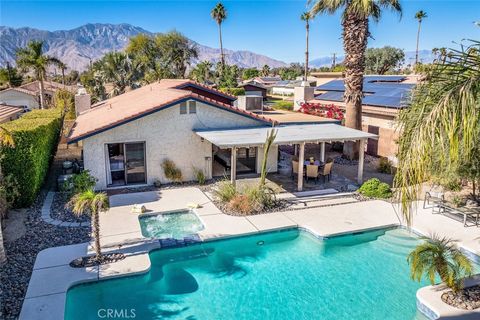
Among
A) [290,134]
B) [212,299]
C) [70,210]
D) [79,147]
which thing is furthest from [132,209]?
[79,147]

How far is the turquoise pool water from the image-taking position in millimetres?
10352

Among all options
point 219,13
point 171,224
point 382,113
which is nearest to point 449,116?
point 171,224

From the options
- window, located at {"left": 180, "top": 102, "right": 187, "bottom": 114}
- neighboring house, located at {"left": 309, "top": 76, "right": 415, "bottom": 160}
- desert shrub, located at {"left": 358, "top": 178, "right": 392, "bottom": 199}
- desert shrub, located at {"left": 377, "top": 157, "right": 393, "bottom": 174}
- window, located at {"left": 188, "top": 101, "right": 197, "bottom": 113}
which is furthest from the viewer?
neighboring house, located at {"left": 309, "top": 76, "right": 415, "bottom": 160}

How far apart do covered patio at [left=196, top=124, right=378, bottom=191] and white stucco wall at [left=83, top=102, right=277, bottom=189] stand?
2.55ft

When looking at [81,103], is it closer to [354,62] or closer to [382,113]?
[354,62]

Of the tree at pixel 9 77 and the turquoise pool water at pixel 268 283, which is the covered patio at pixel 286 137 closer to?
the turquoise pool water at pixel 268 283

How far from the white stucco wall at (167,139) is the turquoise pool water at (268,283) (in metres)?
7.80

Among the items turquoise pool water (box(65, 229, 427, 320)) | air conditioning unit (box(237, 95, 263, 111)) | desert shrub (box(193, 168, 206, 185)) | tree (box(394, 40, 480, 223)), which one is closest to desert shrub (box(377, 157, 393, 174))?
air conditioning unit (box(237, 95, 263, 111))

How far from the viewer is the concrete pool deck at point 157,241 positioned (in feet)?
35.2

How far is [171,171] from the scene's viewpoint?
20.8m

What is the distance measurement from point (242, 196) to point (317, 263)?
17.3 ft

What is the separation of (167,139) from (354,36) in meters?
14.0

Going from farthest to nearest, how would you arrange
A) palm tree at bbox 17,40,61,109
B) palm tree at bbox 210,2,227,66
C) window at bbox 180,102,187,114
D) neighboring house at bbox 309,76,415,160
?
palm tree at bbox 210,2,227,66, palm tree at bbox 17,40,61,109, neighboring house at bbox 309,76,415,160, window at bbox 180,102,187,114

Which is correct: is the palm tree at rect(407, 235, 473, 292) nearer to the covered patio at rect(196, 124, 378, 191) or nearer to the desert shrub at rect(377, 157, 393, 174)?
the covered patio at rect(196, 124, 378, 191)
